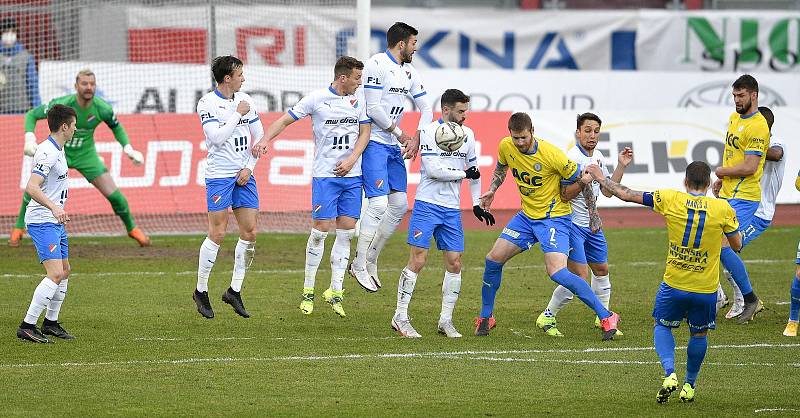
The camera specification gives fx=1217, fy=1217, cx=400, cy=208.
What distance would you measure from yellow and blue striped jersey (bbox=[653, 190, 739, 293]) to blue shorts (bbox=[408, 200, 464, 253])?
290 centimetres

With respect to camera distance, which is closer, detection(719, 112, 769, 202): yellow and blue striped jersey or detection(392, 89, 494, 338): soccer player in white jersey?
detection(392, 89, 494, 338): soccer player in white jersey

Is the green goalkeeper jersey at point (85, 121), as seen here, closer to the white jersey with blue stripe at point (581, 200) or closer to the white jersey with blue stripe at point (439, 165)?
the white jersey with blue stripe at point (439, 165)

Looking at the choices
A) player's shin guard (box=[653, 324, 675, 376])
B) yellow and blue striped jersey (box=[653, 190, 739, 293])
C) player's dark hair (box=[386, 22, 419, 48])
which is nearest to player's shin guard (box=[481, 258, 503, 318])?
player's shin guard (box=[653, 324, 675, 376])

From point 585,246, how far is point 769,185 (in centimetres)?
253

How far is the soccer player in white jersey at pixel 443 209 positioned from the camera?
11.4m

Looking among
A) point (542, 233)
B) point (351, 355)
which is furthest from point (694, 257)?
point (351, 355)

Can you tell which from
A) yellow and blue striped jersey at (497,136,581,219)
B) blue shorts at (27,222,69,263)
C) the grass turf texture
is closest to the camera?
the grass turf texture

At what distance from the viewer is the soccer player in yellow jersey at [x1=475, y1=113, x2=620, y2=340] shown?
11133mm

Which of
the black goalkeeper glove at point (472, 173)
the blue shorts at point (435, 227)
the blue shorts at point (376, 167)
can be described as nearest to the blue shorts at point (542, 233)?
the blue shorts at point (435, 227)

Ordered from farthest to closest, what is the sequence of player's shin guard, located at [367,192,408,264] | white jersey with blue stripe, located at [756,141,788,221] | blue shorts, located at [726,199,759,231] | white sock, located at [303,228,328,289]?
player's shin guard, located at [367,192,408,264] → white jersey with blue stripe, located at [756,141,788,221] → blue shorts, located at [726,199,759,231] → white sock, located at [303,228,328,289]

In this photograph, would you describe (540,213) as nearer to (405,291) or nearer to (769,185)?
(405,291)

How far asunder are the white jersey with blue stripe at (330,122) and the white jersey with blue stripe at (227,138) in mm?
541

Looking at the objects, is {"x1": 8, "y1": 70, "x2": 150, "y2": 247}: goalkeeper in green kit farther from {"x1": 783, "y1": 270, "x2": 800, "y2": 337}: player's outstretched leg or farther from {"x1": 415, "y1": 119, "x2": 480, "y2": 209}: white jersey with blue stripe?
{"x1": 783, "y1": 270, "x2": 800, "y2": 337}: player's outstretched leg

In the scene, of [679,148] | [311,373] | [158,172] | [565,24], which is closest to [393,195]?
[311,373]
